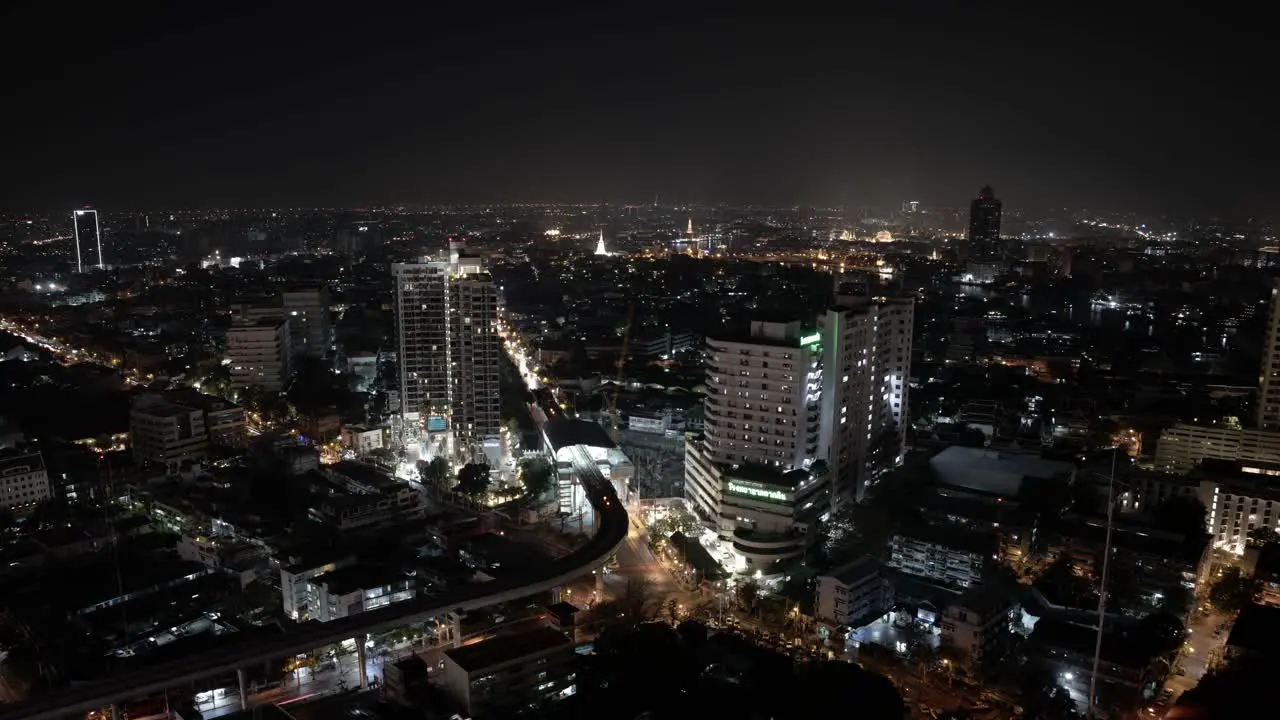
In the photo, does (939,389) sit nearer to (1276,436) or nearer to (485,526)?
(1276,436)

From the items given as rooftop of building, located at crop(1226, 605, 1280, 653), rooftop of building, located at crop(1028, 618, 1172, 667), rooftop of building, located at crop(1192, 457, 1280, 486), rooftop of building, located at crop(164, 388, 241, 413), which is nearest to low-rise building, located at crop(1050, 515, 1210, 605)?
rooftop of building, located at crop(1226, 605, 1280, 653)

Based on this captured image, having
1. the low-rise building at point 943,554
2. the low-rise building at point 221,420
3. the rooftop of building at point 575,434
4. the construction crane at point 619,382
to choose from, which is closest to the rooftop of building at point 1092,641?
the low-rise building at point 943,554

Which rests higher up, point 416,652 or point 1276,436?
point 1276,436

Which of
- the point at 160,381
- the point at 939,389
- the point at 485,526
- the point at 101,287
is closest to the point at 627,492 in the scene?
the point at 485,526

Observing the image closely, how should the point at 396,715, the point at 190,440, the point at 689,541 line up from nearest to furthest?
1. the point at 396,715
2. the point at 689,541
3. the point at 190,440

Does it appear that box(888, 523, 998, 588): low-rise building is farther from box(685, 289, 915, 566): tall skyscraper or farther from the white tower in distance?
the white tower in distance

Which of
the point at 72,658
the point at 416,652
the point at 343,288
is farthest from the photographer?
the point at 343,288
